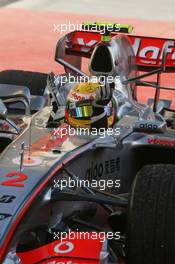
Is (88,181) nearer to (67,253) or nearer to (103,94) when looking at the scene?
(103,94)

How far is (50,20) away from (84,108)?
8.40 metres

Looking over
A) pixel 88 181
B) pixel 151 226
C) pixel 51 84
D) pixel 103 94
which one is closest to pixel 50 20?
pixel 51 84

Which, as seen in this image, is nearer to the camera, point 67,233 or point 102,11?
point 67,233

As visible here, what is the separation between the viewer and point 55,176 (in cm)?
434

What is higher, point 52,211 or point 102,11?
point 52,211

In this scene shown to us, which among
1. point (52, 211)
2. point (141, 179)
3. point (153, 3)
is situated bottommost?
point (153, 3)

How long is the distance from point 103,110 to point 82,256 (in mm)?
1225

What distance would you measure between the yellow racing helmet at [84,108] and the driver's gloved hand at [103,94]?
0.02m

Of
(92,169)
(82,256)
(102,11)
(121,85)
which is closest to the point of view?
(82,256)

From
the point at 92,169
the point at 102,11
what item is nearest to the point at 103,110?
the point at 92,169

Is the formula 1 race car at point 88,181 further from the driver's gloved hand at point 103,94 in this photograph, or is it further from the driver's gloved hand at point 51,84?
the driver's gloved hand at point 103,94

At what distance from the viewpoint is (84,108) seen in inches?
189

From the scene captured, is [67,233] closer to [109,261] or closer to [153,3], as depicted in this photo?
[109,261]

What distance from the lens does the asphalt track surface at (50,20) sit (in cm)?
1055
